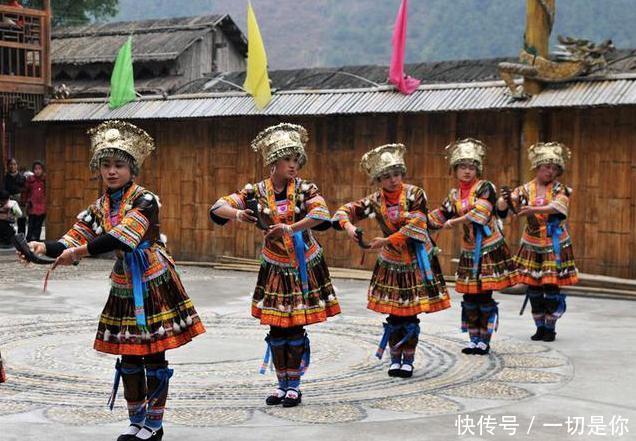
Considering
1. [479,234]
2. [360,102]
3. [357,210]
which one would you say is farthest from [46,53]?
[357,210]

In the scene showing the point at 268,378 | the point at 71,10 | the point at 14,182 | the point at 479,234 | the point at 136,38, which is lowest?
the point at 268,378

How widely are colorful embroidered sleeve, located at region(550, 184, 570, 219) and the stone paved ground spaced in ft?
3.99

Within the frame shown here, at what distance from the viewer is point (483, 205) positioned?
8.81 m

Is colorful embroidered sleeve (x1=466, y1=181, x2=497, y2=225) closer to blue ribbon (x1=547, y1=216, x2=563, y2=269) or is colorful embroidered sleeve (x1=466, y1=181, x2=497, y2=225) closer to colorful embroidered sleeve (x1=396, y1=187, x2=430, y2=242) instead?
colorful embroidered sleeve (x1=396, y1=187, x2=430, y2=242)

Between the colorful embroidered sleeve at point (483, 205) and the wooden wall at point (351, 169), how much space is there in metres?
5.01

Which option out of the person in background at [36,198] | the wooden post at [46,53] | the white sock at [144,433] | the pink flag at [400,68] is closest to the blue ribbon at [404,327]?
the white sock at [144,433]

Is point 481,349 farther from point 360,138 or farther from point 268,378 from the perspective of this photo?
point 360,138

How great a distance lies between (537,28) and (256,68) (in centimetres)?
460

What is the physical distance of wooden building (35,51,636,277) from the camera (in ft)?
44.0

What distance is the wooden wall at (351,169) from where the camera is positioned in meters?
13.4

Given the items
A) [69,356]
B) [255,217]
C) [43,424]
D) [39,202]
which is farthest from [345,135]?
[43,424]

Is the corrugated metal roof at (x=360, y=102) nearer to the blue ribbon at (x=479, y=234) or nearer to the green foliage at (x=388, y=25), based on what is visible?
the blue ribbon at (x=479, y=234)

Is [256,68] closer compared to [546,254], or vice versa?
[546,254]

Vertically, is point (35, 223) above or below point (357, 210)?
below
